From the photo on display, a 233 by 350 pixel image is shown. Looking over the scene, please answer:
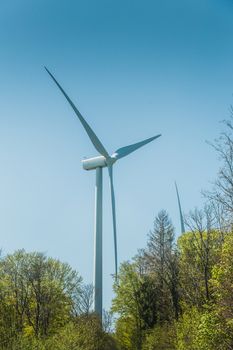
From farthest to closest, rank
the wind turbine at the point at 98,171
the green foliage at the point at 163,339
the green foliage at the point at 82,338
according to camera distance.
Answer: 1. the wind turbine at the point at 98,171
2. the green foliage at the point at 163,339
3. the green foliage at the point at 82,338

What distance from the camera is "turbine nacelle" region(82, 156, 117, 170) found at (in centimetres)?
3861

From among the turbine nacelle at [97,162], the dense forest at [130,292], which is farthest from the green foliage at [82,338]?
the turbine nacelle at [97,162]

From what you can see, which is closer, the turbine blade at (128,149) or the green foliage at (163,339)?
the green foliage at (163,339)

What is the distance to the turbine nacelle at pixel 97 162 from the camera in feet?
127

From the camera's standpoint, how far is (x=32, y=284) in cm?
3181

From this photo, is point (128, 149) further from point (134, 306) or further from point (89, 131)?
point (134, 306)

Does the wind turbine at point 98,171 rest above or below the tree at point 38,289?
above

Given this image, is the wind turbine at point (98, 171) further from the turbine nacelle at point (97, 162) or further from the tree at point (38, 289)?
the tree at point (38, 289)

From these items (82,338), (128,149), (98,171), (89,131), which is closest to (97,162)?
(98,171)

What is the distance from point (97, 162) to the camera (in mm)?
39781

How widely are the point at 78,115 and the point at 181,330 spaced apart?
65.4 ft

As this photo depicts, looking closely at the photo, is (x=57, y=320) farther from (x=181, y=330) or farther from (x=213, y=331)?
(x=213, y=331)

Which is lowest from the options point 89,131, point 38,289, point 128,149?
point 38,289

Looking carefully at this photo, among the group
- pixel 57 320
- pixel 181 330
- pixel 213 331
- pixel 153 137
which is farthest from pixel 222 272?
pixel 153 137
